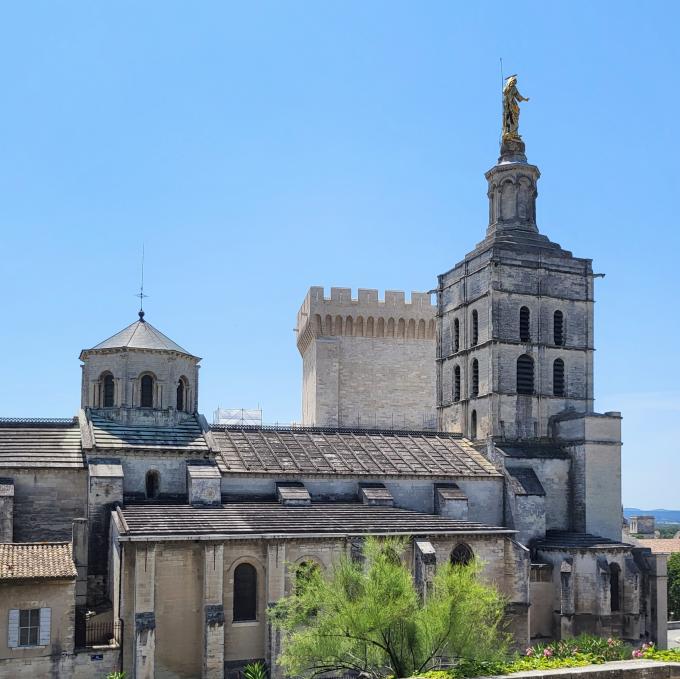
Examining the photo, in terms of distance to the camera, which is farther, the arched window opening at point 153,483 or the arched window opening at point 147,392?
the arched window opening at point 147,392

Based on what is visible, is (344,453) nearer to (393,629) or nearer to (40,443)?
(40,443)

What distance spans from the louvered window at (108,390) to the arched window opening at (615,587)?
25.9m

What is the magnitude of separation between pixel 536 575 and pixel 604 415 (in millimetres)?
10320

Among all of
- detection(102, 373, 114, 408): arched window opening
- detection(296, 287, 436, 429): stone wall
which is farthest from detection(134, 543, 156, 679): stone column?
detection(296, 287, 436, 429): stone wall

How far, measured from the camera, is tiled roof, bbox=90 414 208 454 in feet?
119

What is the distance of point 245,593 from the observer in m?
31.1

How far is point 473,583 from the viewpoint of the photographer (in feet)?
80.4

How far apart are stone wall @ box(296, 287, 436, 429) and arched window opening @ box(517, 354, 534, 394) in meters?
16.7

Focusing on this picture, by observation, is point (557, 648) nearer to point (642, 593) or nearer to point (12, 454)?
A: point (642, 593)

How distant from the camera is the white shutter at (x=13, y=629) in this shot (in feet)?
87.0

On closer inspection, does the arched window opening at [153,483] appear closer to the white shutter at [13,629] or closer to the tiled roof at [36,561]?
the tiled roof at [36,561]

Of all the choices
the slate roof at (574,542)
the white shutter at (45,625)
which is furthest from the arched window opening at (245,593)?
the slate roof at (574,542)

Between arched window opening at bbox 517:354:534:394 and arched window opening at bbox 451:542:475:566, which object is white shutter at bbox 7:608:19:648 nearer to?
arched window opening at bbox 451:542:475:566

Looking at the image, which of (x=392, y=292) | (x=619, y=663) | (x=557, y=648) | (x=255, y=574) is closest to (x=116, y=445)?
(x=255, y=574)
